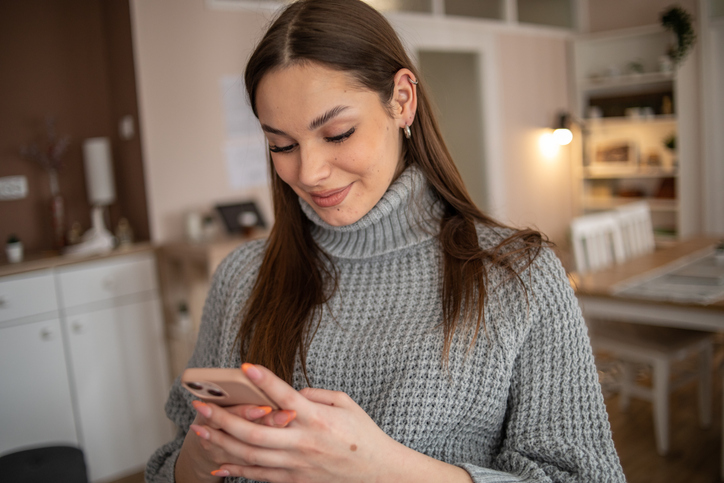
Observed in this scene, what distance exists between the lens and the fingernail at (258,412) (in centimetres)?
68

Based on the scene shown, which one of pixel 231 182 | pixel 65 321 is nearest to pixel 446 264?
pixel 65 321

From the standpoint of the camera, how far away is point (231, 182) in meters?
3.21

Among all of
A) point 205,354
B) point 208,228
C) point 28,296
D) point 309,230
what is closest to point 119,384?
point 28,296

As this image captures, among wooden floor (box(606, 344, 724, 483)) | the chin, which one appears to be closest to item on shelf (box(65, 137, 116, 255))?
the chin

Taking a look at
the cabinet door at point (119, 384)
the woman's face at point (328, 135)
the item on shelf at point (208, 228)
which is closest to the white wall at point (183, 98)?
the item on shelf at point (208, 228)

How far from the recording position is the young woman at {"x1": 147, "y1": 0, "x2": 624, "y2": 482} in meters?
0.89

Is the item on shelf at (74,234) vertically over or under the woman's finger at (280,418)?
over

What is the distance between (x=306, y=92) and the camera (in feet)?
2.91

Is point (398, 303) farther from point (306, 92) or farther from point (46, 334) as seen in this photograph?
point (46, 334)

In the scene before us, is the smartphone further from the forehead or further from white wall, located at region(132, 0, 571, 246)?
white wall, located at region(132, 0, 571, 246)

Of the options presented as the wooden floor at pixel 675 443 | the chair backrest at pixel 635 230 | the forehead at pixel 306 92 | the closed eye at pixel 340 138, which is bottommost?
the wooden floor at pixel 675 443

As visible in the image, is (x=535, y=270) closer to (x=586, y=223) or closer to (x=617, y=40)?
(x=586, y=223)

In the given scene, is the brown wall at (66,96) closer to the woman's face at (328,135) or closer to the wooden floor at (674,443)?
the wooden floor at (674,443)

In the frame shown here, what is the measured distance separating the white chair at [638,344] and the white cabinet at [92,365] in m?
2.13
